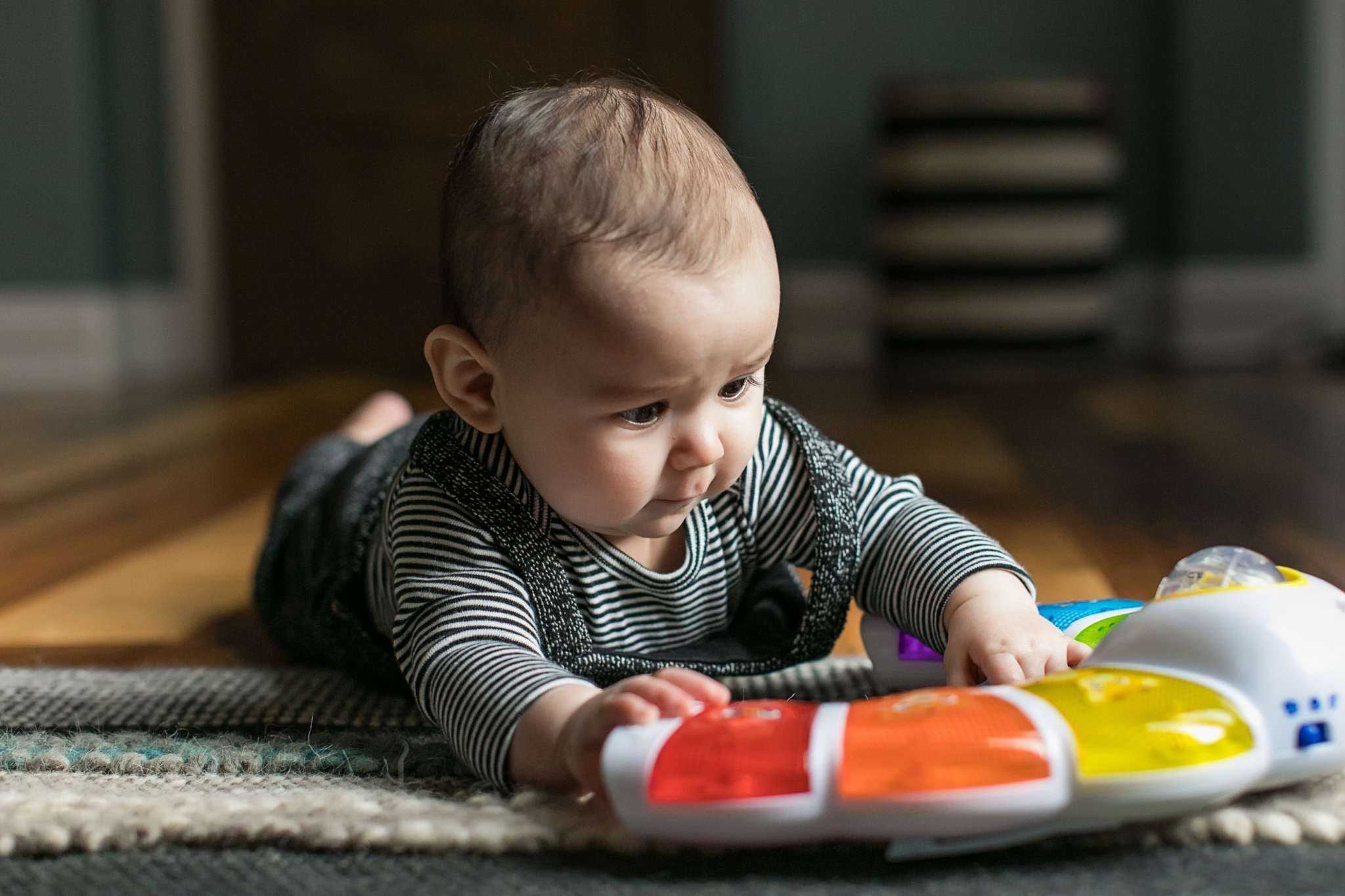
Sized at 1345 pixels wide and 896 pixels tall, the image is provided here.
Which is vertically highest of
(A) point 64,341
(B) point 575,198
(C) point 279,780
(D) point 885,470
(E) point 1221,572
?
(B) point 575,198

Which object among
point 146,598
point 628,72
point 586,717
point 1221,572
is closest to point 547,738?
point 586,717

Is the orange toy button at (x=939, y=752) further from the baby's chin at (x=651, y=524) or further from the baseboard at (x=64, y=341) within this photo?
the baseboard at (x=64, y=341)

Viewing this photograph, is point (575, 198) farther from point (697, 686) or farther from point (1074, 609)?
point (1074, 609)

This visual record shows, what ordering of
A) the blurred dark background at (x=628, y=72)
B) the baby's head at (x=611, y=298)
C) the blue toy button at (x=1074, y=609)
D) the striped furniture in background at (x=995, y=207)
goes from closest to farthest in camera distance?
the baby's head at (x=611, y=298) → the blue toy button at (x=1074, y=609) → the striped furniture in background at (x=995, y=207) → the blurred dark background at (x=628, y=72)

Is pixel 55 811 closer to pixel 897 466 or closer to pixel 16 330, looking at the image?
pixel 897 466

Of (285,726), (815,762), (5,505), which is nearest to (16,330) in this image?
(5,505)

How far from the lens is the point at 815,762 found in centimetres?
46

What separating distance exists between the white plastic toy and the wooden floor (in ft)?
1.20

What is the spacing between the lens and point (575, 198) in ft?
1.87

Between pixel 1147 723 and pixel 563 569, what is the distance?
0.28m

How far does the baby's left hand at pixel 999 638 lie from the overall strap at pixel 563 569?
7 cm

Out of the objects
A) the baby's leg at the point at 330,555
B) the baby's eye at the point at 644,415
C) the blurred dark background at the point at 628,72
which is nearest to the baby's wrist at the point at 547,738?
the baby's eye at the point at 644,415

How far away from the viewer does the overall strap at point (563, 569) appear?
651 millimetres

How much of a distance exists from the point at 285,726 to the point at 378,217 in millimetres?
2288
